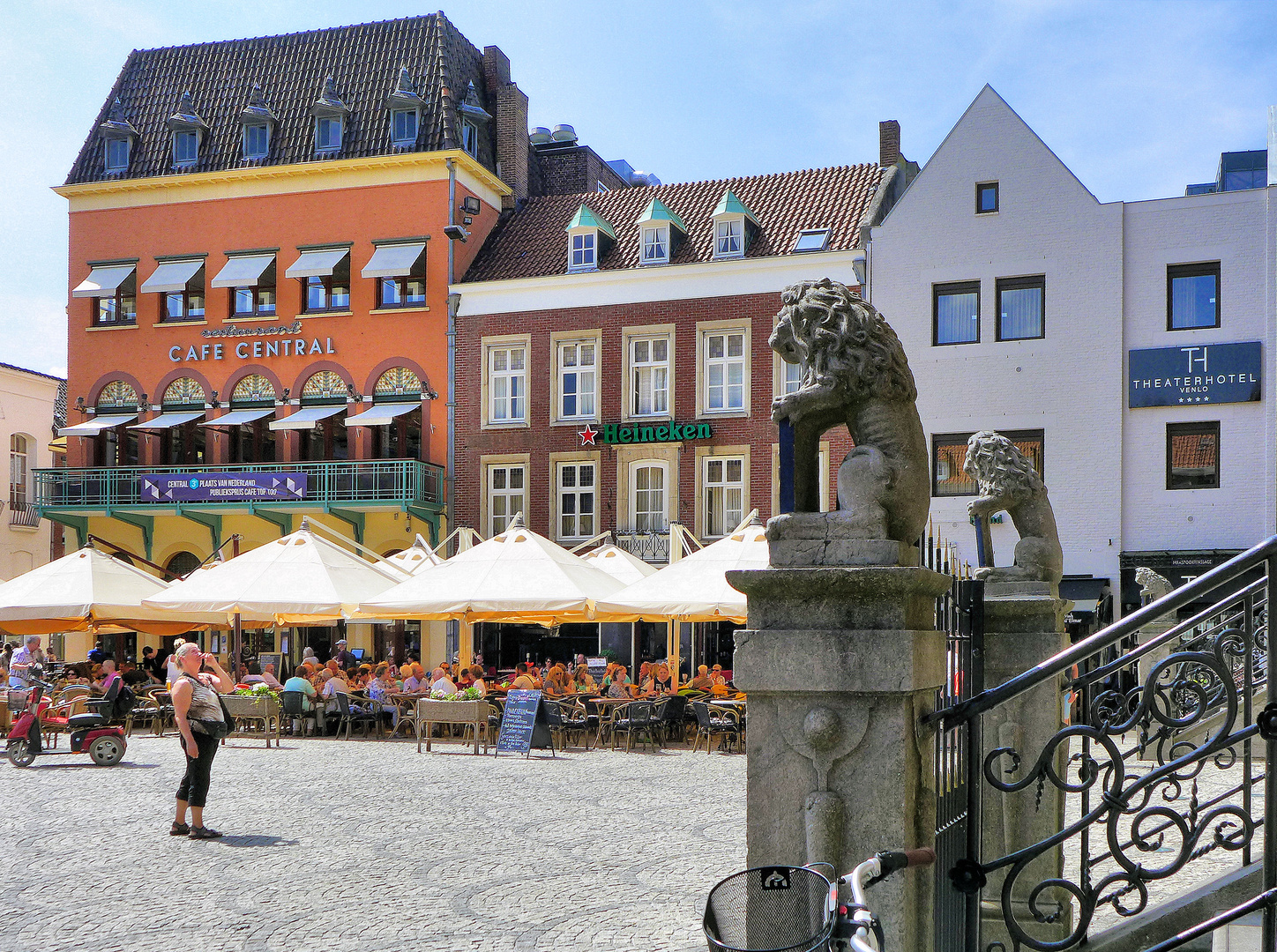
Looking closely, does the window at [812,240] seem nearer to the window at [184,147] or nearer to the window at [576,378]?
the window at [576,378]

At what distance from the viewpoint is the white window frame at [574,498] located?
3089 cm

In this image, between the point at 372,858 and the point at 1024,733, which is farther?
the point at 372,858

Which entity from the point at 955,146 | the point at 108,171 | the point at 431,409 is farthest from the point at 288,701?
the point at 108,171

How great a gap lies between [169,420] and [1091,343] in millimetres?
22189

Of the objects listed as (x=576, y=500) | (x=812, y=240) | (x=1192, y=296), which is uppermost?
(x=812, y=240)

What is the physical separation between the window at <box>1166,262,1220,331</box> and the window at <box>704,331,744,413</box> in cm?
905

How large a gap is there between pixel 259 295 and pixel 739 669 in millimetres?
31971

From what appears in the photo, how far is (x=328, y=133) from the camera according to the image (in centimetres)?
3397

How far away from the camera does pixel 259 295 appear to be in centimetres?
3388

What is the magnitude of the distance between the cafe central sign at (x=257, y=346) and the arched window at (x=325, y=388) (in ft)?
1.95

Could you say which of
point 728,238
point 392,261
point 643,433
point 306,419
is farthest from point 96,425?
point 728,238

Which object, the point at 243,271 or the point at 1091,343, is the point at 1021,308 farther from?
the point at 243,271

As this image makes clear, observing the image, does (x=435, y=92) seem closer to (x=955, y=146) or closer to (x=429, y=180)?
(x=429, y=180)

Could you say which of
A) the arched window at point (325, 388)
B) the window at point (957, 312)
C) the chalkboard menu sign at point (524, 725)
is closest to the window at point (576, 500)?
the arched window at point (325, 388)
